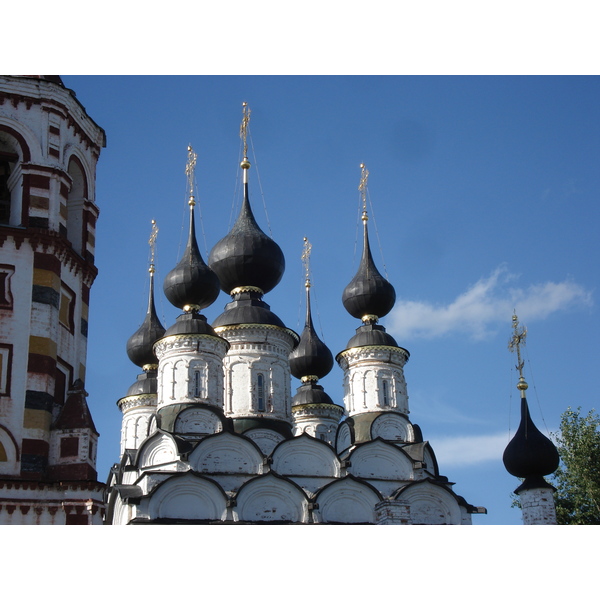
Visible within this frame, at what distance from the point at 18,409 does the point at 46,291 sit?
1555 mm

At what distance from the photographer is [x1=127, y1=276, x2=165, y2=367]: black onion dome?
27375mm

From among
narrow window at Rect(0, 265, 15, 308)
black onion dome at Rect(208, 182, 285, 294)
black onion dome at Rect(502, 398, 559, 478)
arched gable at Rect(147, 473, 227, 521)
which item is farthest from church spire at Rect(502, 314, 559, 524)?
narrow window at Rect(0, 265, 15, 308)

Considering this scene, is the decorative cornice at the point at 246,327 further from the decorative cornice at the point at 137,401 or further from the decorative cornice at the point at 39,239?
the decorative cornice at the point at 39,239

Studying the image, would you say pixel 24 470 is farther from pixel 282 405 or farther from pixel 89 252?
pixel 282 405

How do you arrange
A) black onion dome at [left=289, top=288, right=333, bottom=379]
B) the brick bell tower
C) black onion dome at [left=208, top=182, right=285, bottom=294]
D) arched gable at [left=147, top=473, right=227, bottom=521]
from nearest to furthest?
the brick bell tower
arched gable at [left=147, top=473, right=227, bottom=521]
black onion dome at [left=208, top=182, right=285, bottom=294]
black onion dome at [left=289, top=288, right=333, bottom=379]

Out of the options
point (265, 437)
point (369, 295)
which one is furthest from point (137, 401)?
point (369, 295)

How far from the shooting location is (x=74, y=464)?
40.1ft

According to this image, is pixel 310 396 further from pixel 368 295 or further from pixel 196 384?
pixel 196 384

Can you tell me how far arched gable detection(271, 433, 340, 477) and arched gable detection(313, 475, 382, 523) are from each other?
620 mm

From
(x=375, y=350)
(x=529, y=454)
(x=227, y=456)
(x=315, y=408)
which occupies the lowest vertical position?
(x=529, y=454)

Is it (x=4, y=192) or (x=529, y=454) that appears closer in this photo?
(x=4, y=192)

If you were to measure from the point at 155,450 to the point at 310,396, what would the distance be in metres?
7.20

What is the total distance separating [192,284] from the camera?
74.5 feet

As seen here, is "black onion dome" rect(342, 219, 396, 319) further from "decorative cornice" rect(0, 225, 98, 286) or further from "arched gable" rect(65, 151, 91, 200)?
"decorative cornice" rect(0, 225, 98, 286)
